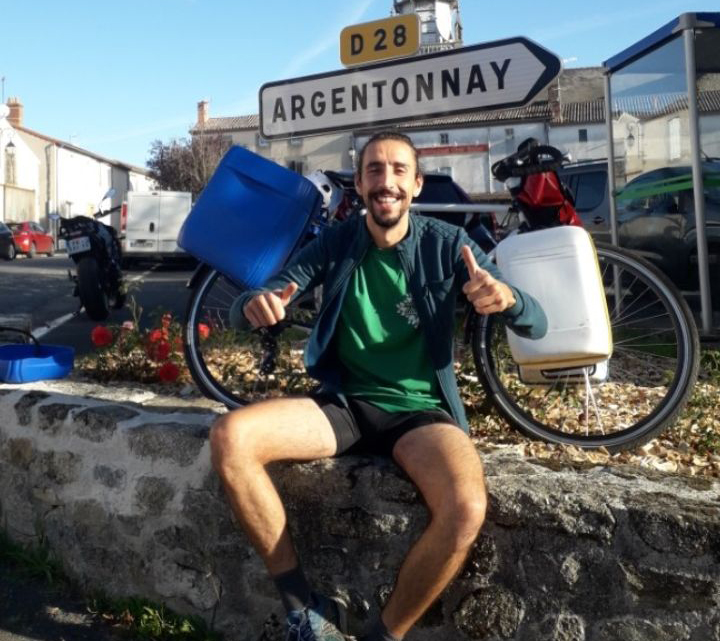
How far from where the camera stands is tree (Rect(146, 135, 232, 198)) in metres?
52.0

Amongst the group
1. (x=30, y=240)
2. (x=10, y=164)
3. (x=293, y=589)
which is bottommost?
(x=293, y=589)

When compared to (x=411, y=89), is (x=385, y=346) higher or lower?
lower

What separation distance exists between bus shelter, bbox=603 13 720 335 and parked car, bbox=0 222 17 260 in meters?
24.8

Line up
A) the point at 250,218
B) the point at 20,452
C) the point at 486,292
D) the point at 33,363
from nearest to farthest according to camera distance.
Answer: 1. the point at 486,292
2. the point at 20,452
3. the point at 250,218
4. the point at 33,363

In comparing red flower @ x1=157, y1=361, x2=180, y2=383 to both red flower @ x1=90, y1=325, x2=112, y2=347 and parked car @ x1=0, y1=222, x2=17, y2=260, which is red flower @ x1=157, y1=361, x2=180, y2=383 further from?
parked car @ x1=0, y1=222, x2=17, y2=260

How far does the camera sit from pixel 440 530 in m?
2.32

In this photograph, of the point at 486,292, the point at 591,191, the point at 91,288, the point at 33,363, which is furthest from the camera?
the point at 591,191

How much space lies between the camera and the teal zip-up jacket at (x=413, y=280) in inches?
107

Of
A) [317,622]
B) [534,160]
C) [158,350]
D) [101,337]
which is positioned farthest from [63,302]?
[317,622]

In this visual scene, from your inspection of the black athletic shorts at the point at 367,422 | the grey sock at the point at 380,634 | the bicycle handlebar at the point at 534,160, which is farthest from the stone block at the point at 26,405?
the bicycle handlebar at the point at 534,160

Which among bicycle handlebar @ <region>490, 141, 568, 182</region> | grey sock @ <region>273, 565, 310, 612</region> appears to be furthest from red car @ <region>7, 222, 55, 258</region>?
grey sock @ <region>273, 565, 310, 612</region>

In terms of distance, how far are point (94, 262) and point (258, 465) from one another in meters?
6.27

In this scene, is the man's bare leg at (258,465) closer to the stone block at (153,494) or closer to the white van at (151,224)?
the stone block at (153,494)

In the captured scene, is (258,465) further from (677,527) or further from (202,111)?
(202,111)
